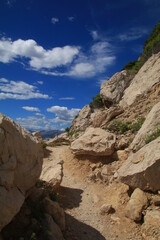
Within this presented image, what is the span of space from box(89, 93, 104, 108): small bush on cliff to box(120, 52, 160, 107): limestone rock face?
9163mm

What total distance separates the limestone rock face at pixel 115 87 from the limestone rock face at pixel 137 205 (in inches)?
742

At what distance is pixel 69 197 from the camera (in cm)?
996

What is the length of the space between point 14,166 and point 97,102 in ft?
94.9

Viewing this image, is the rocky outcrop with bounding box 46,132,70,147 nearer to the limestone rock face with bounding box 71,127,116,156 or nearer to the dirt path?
the limestone rock face with bounding box 71,127,116,156

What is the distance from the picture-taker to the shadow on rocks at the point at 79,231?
22.0 feet

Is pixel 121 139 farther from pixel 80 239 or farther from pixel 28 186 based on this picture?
pixel 28 186

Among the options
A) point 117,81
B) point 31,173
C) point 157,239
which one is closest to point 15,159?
point 31,173

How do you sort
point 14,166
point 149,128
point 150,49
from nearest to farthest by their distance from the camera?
point 14,166, point 149,128, point 150,49

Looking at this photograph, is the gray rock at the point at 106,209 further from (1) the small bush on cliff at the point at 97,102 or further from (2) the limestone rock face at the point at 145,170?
(1) the small bush on cliff at the point at 97,102

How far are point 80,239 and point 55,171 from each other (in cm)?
445

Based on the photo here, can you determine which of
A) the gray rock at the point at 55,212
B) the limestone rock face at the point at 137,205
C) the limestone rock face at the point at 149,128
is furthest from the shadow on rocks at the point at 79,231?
the limestone rock face at the point at 149,128

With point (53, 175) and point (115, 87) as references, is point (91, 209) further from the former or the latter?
point (115, 87)

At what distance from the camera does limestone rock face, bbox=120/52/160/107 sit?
20312mm

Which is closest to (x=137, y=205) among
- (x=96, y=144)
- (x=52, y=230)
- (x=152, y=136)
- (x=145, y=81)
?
(x=52, y=230)
